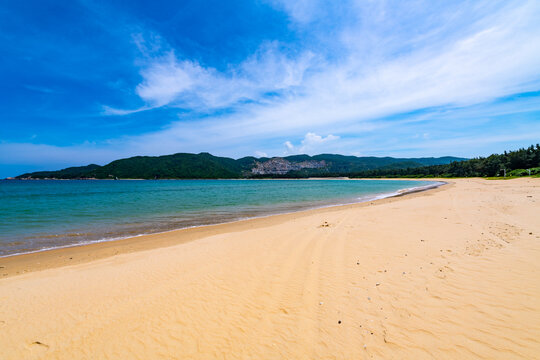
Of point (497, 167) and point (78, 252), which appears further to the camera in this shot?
point (497, 167)

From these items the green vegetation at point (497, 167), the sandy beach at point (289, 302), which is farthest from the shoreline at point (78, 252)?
the green vegetation at point (497, 167)

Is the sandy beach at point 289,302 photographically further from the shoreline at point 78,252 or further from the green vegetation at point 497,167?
the green vegetation at point 497,167

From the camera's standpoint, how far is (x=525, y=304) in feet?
14.9

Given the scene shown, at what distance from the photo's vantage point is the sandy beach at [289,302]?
379 cm

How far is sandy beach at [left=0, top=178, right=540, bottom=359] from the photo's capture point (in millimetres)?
3787

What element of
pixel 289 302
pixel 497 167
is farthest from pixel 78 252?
pixel 497 167

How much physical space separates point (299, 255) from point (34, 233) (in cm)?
1725

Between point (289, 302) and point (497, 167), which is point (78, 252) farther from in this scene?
point (497, 167)

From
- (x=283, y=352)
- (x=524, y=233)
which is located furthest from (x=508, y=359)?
(x=524, y=233)

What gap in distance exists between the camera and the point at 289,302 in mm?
5152

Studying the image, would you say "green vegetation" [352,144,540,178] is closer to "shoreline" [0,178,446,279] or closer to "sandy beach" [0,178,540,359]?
"sandy beach" [0,178,540,359]

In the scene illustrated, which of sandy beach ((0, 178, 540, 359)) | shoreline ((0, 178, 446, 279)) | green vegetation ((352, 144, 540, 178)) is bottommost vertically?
shoreline ((0, 178, 446, 279))

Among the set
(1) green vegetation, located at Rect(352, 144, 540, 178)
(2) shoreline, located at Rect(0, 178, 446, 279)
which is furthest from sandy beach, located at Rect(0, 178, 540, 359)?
(1) green vegetation, located at Rect(352, 144, 540, 178)

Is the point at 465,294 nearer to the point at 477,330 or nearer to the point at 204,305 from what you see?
the point at 477,330
